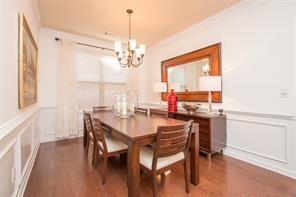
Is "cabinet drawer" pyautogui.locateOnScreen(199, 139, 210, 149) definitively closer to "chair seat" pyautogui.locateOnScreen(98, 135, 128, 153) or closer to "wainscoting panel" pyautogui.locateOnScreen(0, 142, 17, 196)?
"chair seat" pyautogui.locateOnScreen(98, 135, 128, 153)

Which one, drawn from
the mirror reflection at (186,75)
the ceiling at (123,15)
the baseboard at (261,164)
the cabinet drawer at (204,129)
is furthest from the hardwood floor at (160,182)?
the ceiling at (123,15)

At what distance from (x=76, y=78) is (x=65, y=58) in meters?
0.52

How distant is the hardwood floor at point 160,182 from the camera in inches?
66.8

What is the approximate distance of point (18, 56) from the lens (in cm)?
155

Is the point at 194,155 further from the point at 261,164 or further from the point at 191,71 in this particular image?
the point at 191,71

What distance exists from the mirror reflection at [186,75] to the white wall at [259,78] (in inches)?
18.3

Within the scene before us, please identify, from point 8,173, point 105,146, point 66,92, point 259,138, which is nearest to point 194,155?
point 105,146

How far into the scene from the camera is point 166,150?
1.47 m

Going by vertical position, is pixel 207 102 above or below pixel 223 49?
A: below

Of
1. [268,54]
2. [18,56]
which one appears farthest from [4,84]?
[268,54]

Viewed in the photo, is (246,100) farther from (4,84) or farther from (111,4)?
(4,84)

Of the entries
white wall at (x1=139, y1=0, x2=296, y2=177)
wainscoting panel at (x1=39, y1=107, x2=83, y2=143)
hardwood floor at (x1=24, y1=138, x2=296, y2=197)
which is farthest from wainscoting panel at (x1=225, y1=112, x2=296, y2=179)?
wainscoting panel at (x1=39, y1=107, x2=83, y2=143)

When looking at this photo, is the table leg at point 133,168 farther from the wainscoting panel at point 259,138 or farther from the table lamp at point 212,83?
the wainscoting panel at point 259,138

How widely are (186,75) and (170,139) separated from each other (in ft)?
7.88
